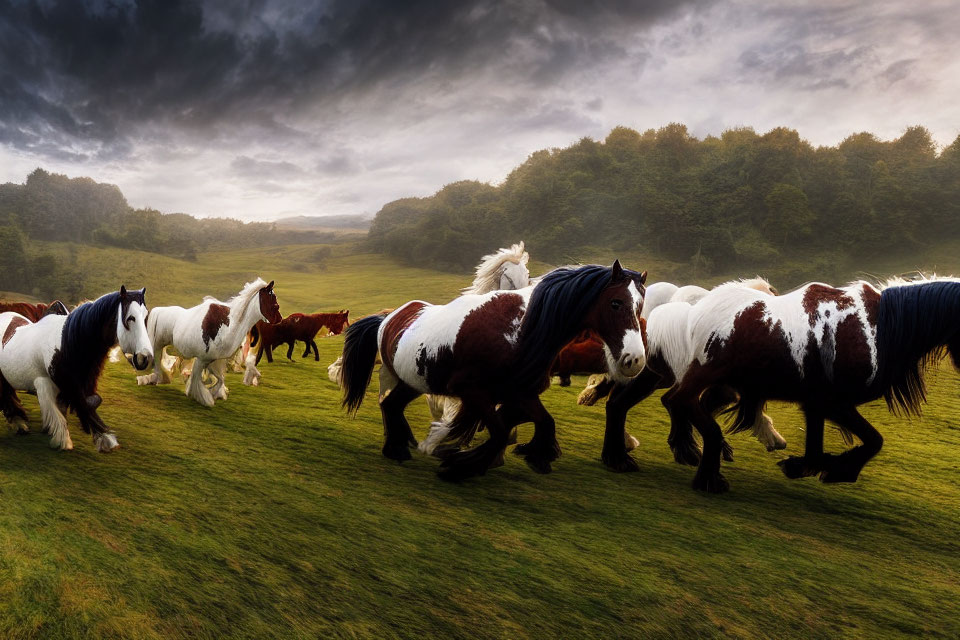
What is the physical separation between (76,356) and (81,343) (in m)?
0.11

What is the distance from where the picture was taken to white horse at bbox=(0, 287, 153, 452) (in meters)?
4.21

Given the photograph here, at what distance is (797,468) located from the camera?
14.3 feet

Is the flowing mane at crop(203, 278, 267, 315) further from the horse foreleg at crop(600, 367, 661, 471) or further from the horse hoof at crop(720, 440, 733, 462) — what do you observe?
the horse hoof at crop(720, 440, 733, 462)

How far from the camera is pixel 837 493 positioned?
13.5 feet

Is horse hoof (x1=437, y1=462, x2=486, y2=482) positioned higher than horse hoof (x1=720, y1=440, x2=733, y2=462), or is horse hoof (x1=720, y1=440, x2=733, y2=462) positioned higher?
horse hoof (x1=720, y1=440, x2=733, y2=462)

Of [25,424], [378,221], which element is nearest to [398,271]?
[378,221]

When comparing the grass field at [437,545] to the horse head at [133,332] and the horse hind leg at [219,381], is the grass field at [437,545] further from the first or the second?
the horse hind leg at [219,381]

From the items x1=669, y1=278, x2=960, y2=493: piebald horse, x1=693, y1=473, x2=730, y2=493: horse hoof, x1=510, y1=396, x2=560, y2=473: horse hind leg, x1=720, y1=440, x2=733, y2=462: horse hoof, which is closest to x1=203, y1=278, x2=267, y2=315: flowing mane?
x1=510, y1=396, x2=560, y2=473: horse hind leg

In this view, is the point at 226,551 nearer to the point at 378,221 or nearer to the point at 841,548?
the point at 841,548

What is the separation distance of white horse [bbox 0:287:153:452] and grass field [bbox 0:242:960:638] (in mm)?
303

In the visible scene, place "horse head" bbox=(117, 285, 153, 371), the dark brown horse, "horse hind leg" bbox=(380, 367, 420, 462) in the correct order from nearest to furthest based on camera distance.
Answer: "horse head" bbox=(117, 285, 153, 371), "horse hind leg" bbox=(380, 367, 420, 462), the dark brown horse

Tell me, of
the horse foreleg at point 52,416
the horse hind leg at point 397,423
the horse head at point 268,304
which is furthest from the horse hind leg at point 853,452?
the horse head at point 268,304

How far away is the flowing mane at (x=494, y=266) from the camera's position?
5.57 metres

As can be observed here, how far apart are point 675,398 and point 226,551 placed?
3398 millimetres
